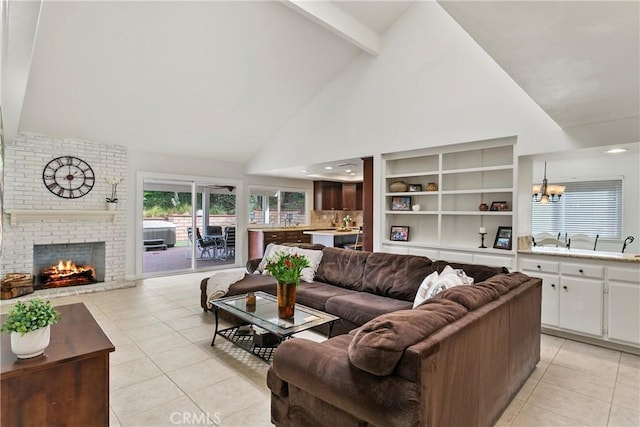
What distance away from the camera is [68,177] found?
5.69 m

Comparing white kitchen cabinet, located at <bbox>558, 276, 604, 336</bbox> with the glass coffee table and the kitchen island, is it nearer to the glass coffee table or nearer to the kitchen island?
the glass coffee table

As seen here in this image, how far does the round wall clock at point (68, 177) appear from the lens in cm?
555

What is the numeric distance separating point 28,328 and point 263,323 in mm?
1617

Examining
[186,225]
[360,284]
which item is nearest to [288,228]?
[186,225]

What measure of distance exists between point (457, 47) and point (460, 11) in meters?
3.27

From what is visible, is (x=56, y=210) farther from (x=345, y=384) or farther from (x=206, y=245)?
(x=345, y=384)

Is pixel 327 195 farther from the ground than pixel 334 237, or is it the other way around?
pixel 327 195

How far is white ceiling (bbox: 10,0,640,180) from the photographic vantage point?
1696 mm

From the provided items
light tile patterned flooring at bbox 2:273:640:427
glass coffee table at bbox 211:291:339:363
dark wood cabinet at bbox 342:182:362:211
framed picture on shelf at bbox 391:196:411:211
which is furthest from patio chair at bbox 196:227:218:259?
framed picture on shelf at bbox 391:196:411:211

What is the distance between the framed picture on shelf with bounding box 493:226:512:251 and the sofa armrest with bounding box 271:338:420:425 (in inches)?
130

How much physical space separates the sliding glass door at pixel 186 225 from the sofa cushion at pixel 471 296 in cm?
623

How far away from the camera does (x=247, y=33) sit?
4703mm

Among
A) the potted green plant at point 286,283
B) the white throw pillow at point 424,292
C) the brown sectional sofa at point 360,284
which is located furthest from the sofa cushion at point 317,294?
the white throw pillow at point 424,292

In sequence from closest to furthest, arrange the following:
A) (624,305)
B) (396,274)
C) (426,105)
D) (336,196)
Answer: (624,305)
(396,274)
(426,105)
(336,196)
